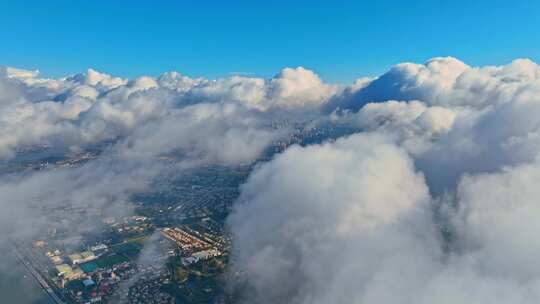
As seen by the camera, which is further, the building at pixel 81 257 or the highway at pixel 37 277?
the building at pixel 81 257

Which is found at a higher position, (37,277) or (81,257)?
(81,257)

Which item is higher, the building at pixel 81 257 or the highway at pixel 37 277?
the building at pixel 81 257

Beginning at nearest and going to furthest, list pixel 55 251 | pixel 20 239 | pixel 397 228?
pixel 397 228 → pixel 55 251 → pixel 20 239

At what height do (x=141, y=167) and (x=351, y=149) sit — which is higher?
(x=351, y=149)

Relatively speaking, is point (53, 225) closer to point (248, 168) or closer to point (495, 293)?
point (248, 168)

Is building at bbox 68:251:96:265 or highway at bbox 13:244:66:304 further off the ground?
building at bbox 68:251:96:265

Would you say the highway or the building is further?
the building

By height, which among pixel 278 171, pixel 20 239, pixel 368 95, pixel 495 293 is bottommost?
pixel 20 239

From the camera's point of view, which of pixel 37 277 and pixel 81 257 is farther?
pixel 81 257

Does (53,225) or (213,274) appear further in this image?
(53,225)

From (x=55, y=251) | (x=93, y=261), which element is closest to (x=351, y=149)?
(x=93, y=261)

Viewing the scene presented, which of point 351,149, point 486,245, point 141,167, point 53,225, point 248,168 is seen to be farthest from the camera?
point 141,167
